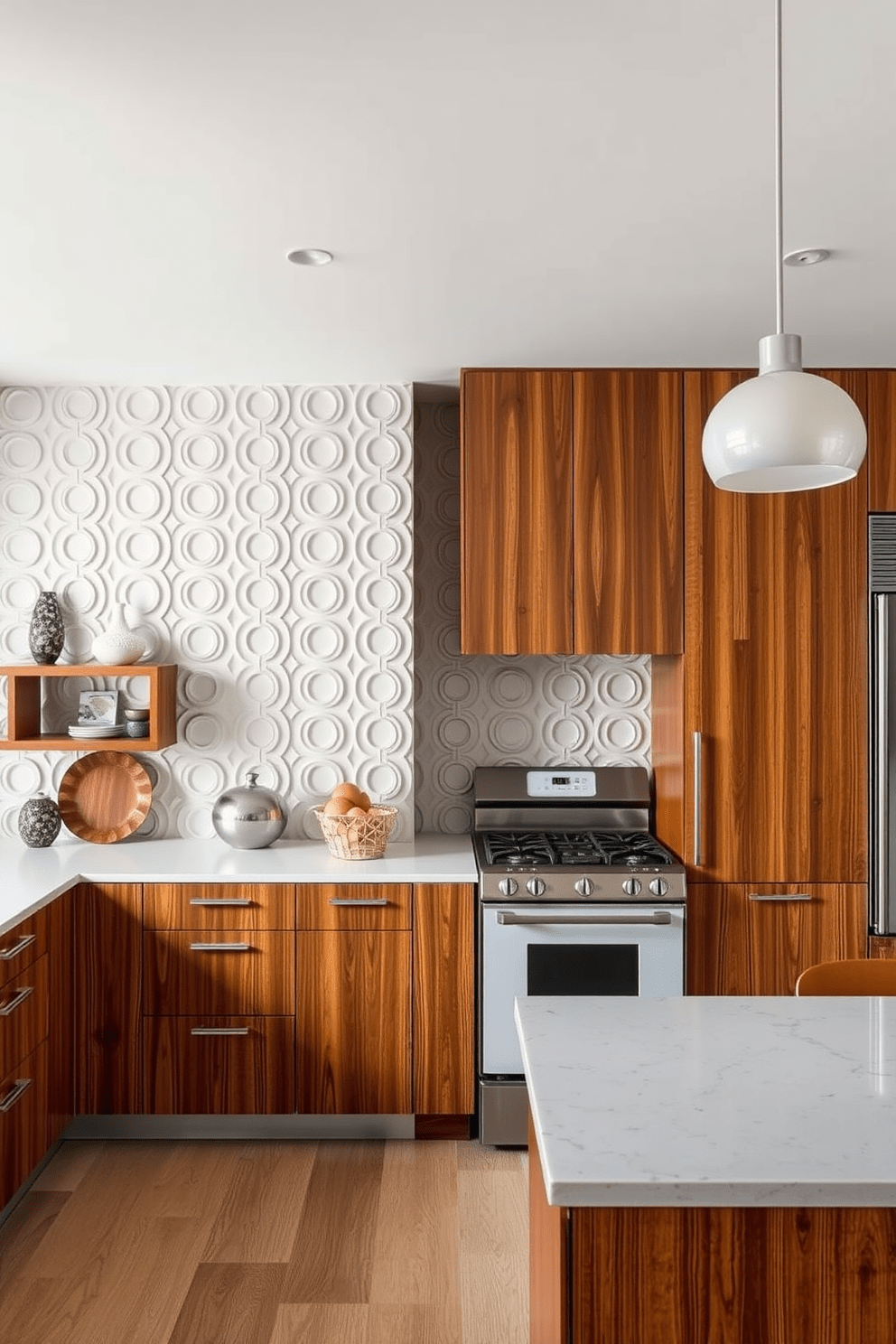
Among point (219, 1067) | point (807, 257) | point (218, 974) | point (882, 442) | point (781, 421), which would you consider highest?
point (807, 257)

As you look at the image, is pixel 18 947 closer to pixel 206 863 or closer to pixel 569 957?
pixel 206 863

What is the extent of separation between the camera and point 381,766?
13.0 ft

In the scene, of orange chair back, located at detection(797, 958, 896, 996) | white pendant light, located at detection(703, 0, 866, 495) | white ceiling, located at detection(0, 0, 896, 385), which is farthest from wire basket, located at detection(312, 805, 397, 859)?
white pendant light, located at detection(703, 0, 866, 495)

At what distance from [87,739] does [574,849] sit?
1.65 metres

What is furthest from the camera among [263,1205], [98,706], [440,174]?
[98,706]

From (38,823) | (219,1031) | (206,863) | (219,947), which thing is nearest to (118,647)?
(38,823)

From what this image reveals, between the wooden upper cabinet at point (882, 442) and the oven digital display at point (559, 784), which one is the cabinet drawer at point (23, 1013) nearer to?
the oven digital display at point (559, 784)

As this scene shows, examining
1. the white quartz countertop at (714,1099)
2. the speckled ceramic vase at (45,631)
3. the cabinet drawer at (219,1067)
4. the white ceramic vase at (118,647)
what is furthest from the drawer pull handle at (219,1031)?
the white quartz countertop at (714,1099)

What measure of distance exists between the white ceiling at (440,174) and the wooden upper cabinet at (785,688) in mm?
546

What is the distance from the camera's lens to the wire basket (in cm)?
359

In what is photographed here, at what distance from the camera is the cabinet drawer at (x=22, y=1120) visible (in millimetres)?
2805

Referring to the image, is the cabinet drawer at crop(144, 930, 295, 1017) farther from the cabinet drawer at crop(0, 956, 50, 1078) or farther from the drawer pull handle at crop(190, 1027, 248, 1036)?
the cabinet drawer at crop(0, 956, 50, 1078)

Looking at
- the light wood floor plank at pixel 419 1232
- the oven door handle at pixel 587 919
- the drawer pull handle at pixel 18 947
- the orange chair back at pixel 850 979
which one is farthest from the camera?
the oven door handle at pixel 587 919

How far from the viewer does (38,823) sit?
3785 mm
